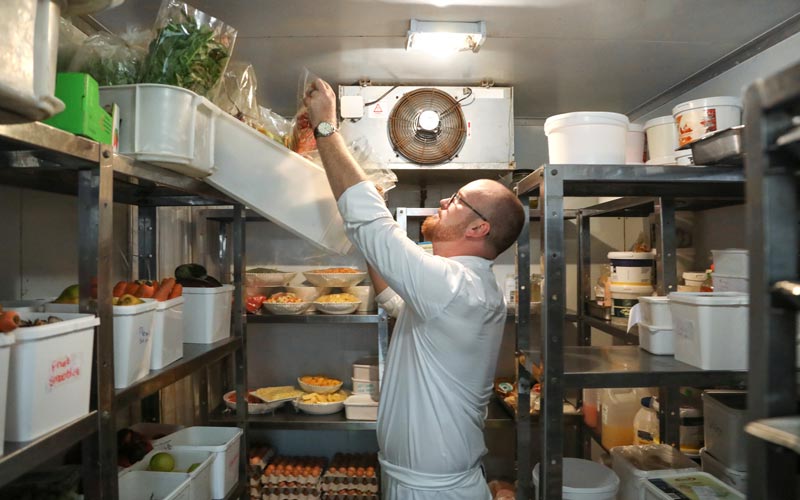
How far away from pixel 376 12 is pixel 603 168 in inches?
38.0

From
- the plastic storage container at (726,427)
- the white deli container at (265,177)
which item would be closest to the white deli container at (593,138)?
the white deli container at (265,177)

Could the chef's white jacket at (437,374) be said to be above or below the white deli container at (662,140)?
below

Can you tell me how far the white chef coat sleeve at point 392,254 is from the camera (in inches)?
54.6

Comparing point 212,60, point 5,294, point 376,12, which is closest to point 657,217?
point 376,12

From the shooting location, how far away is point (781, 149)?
700mm

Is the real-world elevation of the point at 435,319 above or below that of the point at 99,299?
below

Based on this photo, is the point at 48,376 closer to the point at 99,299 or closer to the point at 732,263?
the point at 99,299

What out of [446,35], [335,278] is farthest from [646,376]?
[335,278]

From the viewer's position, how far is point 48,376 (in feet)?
2.97

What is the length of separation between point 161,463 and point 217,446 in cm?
22

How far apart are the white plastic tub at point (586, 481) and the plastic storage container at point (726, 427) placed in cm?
41

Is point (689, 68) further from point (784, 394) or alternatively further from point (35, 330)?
point (35, 330)

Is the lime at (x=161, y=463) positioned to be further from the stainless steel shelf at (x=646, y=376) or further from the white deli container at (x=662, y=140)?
the white deli container at (x=662, y=140)

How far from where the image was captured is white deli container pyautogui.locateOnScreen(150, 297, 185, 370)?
1424 mm
